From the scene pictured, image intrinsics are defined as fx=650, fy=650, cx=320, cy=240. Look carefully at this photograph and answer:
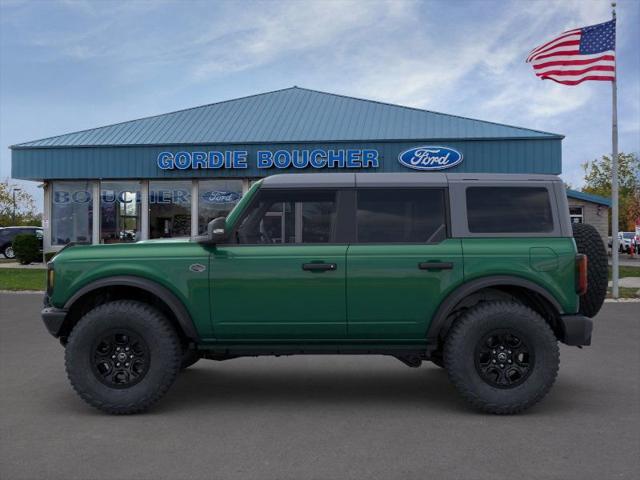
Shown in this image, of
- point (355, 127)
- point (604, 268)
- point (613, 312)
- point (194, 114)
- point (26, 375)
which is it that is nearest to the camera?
point (604, 268)

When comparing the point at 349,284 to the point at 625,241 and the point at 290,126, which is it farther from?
the point at 625,241

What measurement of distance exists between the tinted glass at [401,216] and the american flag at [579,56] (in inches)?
447

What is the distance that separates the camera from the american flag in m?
15.4

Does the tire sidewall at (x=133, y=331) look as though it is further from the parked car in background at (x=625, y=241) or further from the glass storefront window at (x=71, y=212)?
the parked car in background at (x=625, y=241)

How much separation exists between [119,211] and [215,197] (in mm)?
4364

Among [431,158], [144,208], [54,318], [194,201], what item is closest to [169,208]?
[144,208]

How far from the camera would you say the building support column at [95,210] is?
90.0ft

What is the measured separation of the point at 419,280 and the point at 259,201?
1500 millimetres

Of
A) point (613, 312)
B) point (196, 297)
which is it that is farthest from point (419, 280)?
point (613, 312)

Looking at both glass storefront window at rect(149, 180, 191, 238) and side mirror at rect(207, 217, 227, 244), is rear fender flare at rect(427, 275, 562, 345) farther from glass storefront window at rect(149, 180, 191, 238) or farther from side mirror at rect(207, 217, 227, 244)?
glass storefront window at rect(149, 180, 191, 238)

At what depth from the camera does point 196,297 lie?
5379 mm

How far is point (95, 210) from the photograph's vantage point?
1085 inches

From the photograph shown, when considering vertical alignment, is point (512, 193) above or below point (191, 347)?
above

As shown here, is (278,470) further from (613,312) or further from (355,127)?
(355,127)
